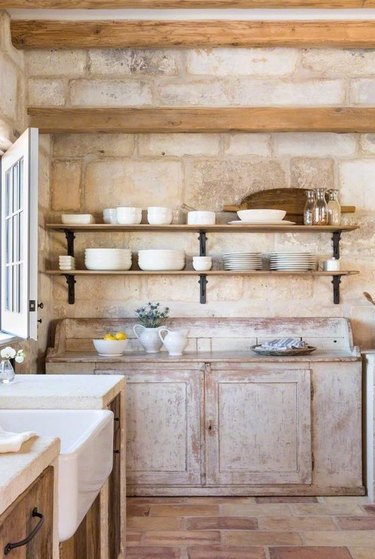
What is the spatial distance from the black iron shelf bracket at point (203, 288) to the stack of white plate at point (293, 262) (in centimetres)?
48

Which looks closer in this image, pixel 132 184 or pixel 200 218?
pixel 200 218

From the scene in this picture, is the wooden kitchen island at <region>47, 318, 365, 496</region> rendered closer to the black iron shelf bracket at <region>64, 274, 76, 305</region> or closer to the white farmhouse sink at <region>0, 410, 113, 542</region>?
the black iron shelf bracket at <region>64, 274, 76, 305</region>

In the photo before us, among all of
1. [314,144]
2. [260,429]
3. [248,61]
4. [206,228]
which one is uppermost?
[248,61]

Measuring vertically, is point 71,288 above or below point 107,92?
below

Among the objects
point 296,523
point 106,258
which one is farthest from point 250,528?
point 106,258

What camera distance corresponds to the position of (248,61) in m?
4.12

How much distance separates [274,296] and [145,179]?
1187 millimetres

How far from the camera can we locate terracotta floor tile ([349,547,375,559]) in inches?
119

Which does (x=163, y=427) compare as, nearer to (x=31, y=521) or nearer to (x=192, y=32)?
(x=192, y=32)

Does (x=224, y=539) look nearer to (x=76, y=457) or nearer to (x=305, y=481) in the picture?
(x=305, y=481)

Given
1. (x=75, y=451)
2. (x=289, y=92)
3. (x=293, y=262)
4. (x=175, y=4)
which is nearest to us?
(x=75, y=451)

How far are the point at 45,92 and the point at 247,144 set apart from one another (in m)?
1.37

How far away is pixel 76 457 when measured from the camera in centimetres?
160

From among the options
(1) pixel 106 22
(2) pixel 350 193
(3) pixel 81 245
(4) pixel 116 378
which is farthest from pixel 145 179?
(4) pixel 116 378
